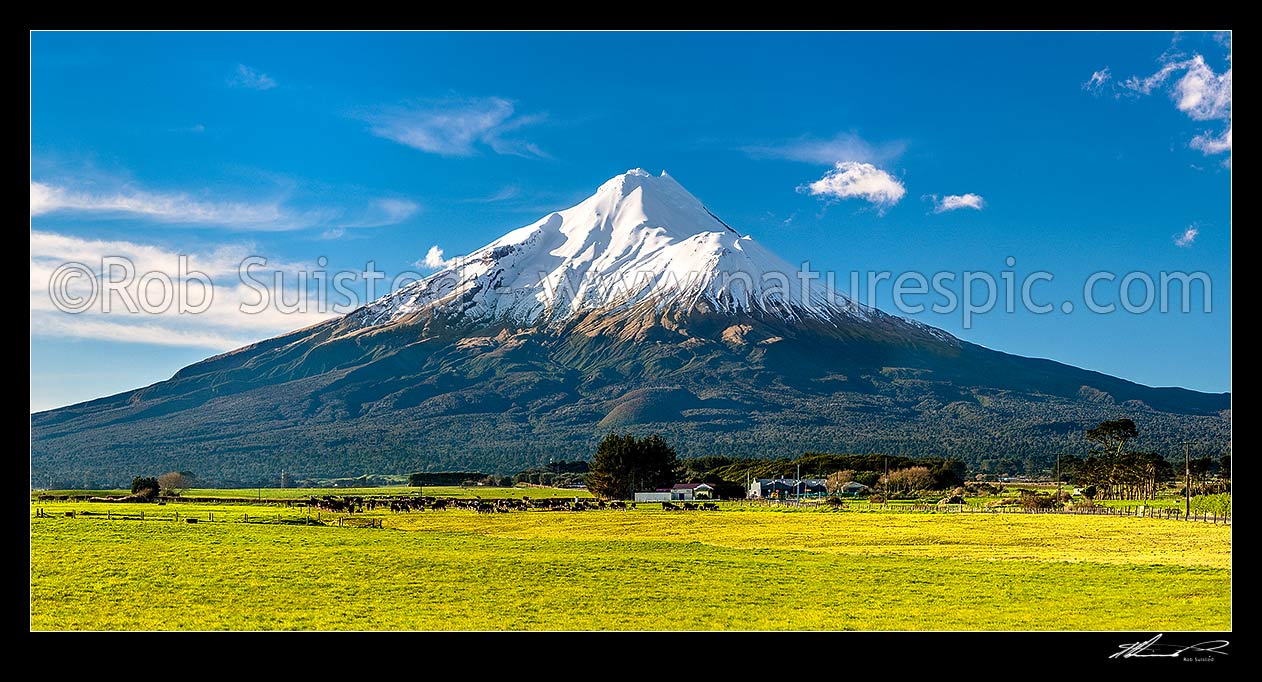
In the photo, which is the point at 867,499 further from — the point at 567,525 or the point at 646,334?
the point at 646,334

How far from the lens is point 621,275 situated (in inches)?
5812

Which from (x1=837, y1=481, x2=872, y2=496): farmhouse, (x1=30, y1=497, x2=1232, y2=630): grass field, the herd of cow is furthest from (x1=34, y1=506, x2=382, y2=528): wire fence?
(x1=837, y1=481, x2=872, y2=496): farmhouse

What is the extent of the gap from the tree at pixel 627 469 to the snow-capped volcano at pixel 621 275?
7928 centimetres

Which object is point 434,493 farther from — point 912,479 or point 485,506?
point 912,479

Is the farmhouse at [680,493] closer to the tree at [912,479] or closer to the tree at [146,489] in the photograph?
the tree at [912,479]

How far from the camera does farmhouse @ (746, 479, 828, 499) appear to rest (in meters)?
53.1

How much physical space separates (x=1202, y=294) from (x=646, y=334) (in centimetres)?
5908

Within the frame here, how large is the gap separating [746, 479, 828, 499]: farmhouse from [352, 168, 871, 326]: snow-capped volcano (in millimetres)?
75071

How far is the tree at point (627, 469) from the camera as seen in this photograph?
51.4 metres

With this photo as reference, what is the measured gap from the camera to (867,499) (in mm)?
48906

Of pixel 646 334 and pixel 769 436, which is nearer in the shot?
pixel 769 436

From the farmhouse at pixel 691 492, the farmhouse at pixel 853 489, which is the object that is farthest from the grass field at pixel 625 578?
the farmhouse at pixel 853 489
